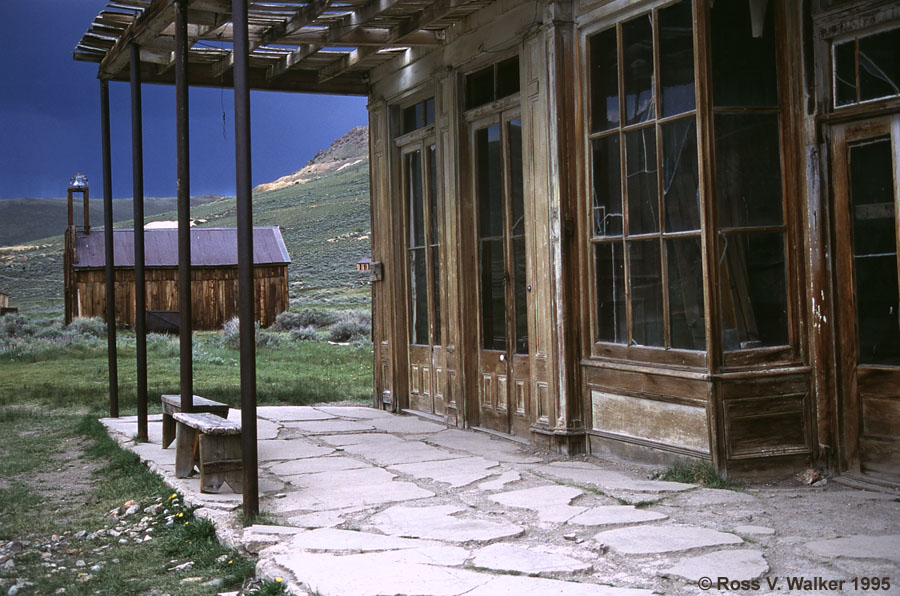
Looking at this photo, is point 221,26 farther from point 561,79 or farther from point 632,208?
point 632,208

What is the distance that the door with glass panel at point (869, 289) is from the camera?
5.35 m

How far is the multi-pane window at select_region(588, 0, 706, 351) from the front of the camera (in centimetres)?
592

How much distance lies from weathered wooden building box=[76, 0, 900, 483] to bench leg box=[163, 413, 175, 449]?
2637mm

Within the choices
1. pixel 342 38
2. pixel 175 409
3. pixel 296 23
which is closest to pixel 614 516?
pixel 175 409

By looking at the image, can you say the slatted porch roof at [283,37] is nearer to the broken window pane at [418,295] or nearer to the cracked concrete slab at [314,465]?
the broken window pane at [418,295]

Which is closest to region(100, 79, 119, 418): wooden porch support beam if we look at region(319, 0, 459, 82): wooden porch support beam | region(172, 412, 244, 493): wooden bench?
region(319, 0, 459, 82): wooden porch support beam

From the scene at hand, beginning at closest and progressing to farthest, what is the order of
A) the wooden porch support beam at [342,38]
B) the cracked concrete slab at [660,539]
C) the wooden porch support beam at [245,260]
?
the cracked concrete slab at [660,539] < the wooden porch support beam at [245,260] < the wooden porch support beam at [342,38]

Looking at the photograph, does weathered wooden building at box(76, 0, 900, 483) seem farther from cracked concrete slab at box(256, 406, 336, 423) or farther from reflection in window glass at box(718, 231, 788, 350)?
cracked concrete slab at box(256, 406, 336, 423)

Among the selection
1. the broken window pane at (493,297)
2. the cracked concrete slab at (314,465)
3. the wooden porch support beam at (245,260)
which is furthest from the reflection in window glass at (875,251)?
the wooden porch support beam at (245,260)

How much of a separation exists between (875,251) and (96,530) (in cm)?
514

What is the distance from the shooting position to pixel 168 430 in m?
7.57

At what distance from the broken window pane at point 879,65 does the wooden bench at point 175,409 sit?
530 cm

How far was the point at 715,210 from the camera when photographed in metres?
5.73

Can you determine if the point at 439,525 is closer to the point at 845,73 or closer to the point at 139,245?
the point at 845,73
